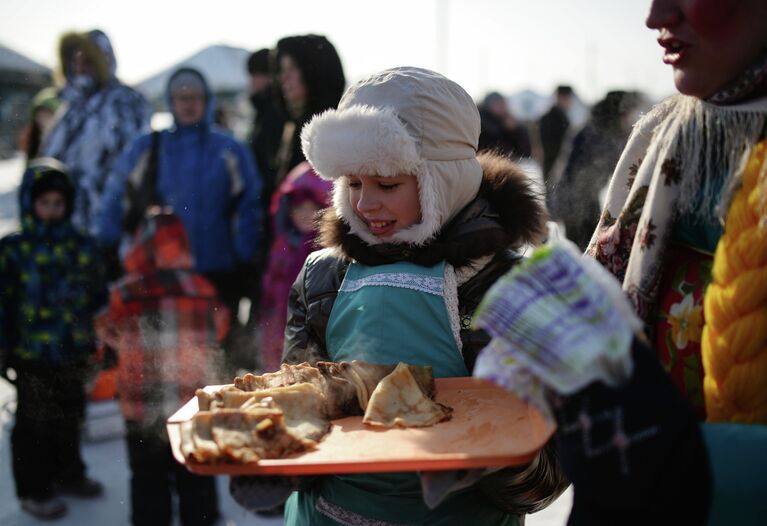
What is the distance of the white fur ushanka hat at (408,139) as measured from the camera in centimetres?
184

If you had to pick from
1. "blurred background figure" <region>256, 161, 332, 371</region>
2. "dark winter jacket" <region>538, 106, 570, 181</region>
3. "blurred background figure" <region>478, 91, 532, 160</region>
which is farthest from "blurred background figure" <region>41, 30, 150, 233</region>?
"dark winter jacket" <region>538, 106, 570, 181</region>

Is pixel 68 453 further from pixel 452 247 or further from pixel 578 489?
pixel 578 489

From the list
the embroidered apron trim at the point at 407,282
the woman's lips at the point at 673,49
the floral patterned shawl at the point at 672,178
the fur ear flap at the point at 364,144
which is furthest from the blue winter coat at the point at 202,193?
the woman's lips at the point at 673,49

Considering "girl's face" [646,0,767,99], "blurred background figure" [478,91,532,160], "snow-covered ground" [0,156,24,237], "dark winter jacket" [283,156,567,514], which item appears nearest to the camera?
"girl's face" [646,0,767,99]

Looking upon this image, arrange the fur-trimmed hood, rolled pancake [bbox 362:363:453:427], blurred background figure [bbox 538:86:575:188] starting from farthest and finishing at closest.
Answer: blurred background figure [bbox 538:86:575:188] < the fur-trimmed hood < rolled pancake [bbox 362:363:453:427]

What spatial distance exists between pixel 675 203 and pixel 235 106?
412 inches

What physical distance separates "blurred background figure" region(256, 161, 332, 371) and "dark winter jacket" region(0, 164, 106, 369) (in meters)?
0.90

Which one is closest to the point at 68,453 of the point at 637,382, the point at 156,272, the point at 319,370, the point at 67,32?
the point at 156,272

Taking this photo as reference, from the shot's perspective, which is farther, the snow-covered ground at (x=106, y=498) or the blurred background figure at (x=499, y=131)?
the blurred background figure at (x=499, y=131)

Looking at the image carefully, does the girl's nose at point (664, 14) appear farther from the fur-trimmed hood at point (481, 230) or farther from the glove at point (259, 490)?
the glove at point (259, 490)

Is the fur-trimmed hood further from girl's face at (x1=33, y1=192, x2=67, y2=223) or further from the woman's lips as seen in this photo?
girl's face at (x1=33, y1=192, x2=67, y2=223)

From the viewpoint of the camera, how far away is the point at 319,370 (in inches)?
68.1

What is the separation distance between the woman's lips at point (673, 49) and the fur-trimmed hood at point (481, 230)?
24.3 inches

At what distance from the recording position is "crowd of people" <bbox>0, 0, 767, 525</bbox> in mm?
1120
